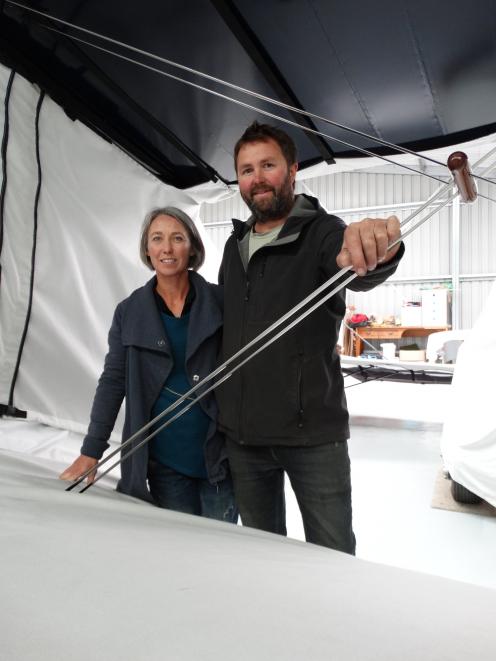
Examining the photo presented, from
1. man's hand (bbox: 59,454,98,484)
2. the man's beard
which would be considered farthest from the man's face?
man's hand (bbox: 59,454,98,484)

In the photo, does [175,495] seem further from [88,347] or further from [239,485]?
[88,347]

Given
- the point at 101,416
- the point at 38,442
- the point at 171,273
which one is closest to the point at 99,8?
the point at 171,273

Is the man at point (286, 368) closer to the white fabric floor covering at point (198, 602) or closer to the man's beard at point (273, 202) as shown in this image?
the man's beard at point (273, 202)

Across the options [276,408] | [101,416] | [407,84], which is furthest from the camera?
[407,84]

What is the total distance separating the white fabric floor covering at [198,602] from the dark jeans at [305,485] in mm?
381

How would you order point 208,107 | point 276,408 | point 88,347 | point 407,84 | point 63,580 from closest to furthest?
point 63,580
point 276,408
point 407,84
point 208,107
point 88,347

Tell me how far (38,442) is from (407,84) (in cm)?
157

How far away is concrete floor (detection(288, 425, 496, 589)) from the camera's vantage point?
158 centimetres

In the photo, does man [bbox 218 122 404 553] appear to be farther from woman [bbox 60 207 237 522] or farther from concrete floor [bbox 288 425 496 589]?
concrete floor [bbox 288 425 496 589]

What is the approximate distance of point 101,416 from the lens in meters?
1.04

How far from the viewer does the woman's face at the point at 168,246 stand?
40.1 inches

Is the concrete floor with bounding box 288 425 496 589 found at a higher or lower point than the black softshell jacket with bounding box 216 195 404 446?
lower

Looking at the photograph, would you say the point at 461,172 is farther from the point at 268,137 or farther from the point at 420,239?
the point at 420,239

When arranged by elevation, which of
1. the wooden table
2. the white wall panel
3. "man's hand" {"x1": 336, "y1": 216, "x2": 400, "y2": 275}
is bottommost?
the wooden table
